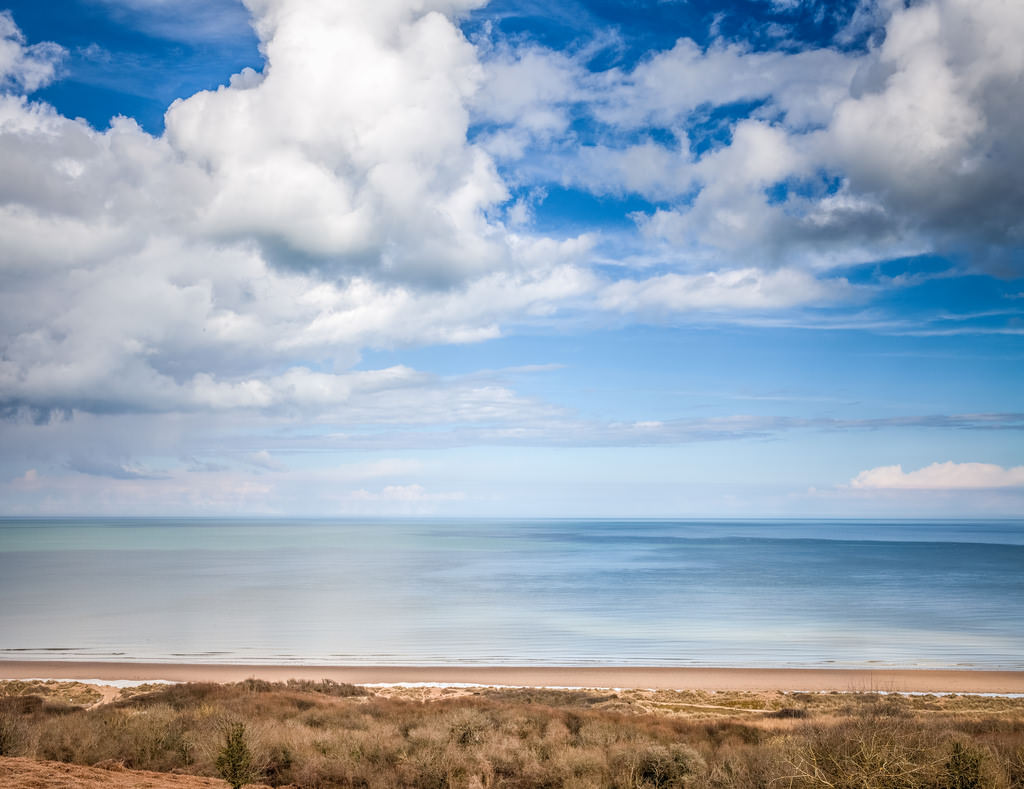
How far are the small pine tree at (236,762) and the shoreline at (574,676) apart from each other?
1110 centimetres

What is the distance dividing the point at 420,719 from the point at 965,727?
1084 cm

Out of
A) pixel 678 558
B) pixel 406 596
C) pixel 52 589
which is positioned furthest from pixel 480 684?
pixel 678 558

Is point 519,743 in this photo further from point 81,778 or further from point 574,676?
point 574,676

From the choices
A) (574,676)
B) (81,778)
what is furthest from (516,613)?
(81,778)

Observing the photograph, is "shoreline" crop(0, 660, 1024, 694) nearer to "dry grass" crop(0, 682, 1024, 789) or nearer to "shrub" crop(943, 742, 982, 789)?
"dry grass" crop(0, 682, 1024, 789)

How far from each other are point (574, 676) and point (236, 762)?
1451cm

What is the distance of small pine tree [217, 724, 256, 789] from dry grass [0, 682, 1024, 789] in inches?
10.3

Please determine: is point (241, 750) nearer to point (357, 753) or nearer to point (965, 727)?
point (357, 753)

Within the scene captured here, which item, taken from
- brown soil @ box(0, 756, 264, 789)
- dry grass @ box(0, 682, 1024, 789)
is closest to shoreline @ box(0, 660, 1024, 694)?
dry grass @ box(0, 682, 1024, 789)

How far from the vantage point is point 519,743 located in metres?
12.6

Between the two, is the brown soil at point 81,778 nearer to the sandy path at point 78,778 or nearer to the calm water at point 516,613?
the sandy path at point 78,778

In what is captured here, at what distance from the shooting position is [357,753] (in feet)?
38.6

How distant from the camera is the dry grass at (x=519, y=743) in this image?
32.0 feet

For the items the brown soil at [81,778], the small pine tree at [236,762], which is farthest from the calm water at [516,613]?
the brown soil at [81,778]
